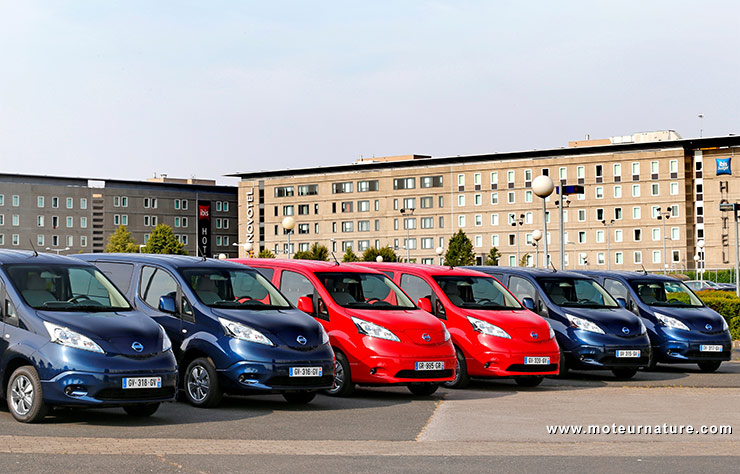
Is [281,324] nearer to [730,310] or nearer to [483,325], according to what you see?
[483,325]

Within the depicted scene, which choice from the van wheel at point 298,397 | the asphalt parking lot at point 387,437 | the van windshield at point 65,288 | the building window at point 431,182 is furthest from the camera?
the building window at point 431,182

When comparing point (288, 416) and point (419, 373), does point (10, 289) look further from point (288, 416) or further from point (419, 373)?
point (419, 373)

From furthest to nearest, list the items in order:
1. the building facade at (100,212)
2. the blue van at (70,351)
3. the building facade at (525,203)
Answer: the building facade at (100,212)
the building facade at (525,203)
the blue van at (70,351)

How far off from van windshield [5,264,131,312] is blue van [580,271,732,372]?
1100 centimetres

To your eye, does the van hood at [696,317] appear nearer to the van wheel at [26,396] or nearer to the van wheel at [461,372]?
the van wheel at [461,372]

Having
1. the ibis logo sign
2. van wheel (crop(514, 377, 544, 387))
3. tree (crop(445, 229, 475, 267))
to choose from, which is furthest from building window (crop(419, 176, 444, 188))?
van wheel (crop(514, 377, 544, 387))

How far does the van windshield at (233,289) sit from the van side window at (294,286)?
1047mm

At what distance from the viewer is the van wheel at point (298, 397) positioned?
47.0 ft

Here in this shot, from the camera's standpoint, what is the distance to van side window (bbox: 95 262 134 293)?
48.2 ft

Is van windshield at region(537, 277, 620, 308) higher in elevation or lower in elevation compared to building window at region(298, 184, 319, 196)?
lower

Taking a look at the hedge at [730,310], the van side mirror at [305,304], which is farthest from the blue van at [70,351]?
the hedge at [730,310]

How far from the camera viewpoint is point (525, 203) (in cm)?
11694

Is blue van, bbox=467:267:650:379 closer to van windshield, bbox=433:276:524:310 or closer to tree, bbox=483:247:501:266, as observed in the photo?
van windshield, bbox=433:276:524:310

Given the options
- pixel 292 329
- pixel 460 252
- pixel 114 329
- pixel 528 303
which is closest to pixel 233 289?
pixel 292 329
